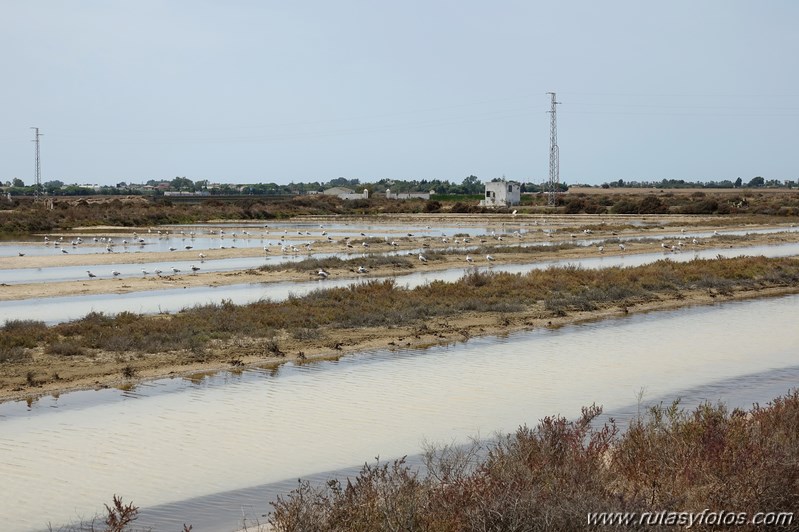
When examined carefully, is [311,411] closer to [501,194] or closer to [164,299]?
[164,299]

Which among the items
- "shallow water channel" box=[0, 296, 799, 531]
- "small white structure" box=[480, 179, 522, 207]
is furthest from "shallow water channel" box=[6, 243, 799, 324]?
"small white structure" box=[480, 179, 522, 207]

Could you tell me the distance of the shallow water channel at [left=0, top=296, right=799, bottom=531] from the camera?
9883 mm

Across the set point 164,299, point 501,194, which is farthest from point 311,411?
point 501,194

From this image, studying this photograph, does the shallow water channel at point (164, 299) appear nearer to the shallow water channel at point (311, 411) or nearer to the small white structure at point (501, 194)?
the shallow water channel at point (311, 411)

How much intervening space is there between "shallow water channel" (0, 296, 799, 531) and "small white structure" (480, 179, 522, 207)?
9097 centimetres

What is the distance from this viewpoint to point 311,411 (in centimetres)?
1333

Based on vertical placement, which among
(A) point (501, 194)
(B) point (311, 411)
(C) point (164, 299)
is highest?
(A) point (501, 194)

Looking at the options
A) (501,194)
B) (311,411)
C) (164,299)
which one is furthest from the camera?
(501,194)

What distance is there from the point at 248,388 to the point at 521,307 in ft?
34.0

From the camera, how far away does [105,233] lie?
2491 inches

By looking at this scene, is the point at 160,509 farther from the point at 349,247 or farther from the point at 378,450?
the point at 349,247

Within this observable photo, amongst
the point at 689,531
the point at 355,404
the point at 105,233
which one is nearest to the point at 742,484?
the point at 689,531

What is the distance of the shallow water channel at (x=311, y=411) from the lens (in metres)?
9.88

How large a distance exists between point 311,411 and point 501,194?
328 feet
